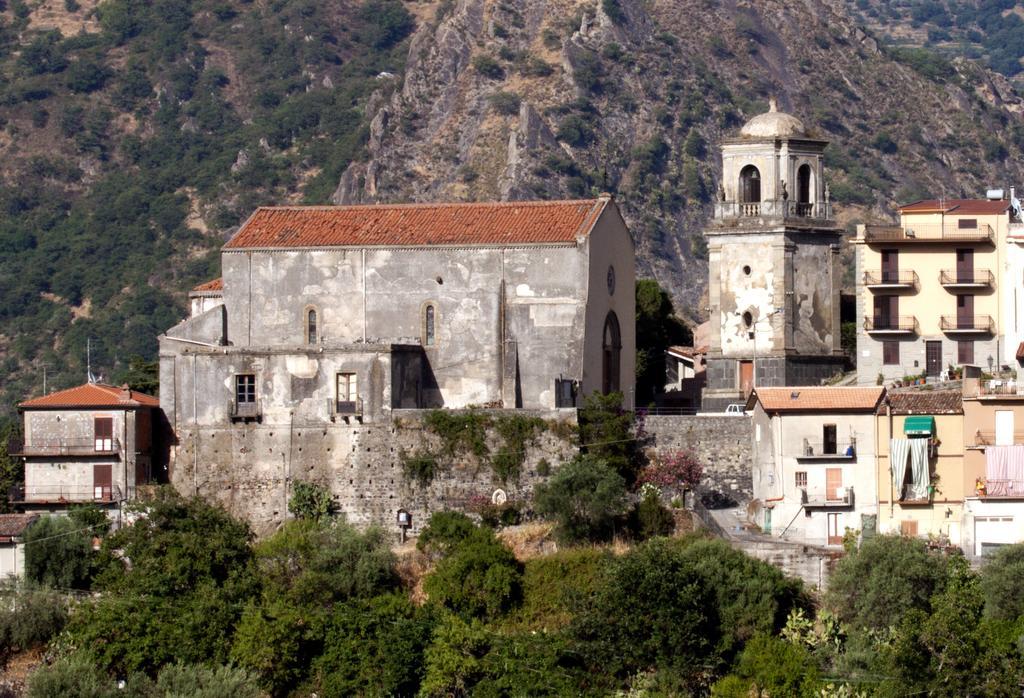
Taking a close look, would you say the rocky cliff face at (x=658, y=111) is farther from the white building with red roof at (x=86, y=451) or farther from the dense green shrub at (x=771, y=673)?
the dense green shrub at (x=771, y=673)

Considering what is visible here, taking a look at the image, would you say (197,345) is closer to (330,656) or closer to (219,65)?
(330,656)

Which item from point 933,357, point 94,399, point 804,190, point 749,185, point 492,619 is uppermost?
point 749,185

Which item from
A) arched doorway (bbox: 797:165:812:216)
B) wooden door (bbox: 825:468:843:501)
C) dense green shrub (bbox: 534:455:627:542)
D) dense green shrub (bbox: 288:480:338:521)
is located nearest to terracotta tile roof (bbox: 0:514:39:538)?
dense green shrub (bbox: 288:480:338:521)

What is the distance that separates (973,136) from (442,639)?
92427mm

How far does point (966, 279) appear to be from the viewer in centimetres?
7106

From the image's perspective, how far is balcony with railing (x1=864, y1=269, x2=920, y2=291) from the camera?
71438 mm

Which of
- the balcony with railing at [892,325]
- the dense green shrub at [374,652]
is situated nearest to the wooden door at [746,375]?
the balcony with railing at [892,325]

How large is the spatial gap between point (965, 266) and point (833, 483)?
9.54m

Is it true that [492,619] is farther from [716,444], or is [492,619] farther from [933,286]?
[933,286]

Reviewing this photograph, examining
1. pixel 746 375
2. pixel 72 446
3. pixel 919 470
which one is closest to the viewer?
pixel 919 470

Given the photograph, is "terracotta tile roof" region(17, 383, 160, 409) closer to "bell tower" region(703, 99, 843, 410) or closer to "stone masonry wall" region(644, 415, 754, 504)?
"stone masonry wall" region(644, 415, 754, 504)

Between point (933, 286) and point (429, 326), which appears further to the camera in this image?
point (933, 286)

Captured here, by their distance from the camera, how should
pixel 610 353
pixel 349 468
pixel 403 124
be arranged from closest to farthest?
1. pixel 349 468
2. pixel 610 353
3. pixel 403 124

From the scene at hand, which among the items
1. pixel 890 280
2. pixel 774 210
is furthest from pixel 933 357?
pixel 774 210
